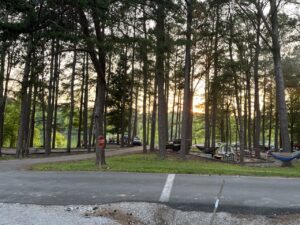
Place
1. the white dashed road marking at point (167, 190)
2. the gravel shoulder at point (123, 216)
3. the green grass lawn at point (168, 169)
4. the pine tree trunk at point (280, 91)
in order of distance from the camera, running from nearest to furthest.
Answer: the gravel shoulder at point (123, 216)
the white dashed road marking at point (167, 190)
the green grass lawn at point (168, 169)
the pine tree trunk at point (280, 91)

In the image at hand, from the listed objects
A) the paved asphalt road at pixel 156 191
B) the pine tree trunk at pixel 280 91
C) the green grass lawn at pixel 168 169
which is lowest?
the paved asphalt road at pixel 156 191

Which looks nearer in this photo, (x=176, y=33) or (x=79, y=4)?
(x=79, y=4)

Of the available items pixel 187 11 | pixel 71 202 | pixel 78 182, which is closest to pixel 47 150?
pixel 187 11

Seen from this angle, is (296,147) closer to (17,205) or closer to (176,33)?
(176,33)

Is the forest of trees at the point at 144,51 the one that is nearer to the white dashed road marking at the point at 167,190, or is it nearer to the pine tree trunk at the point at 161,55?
the pine tree trunk at the point at 161,55

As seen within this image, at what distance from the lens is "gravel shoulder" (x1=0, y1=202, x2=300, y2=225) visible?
6.84 metres

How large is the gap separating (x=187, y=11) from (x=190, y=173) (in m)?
10.7

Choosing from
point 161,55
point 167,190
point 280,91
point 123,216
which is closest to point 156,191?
point 167,190

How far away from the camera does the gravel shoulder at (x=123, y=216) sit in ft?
22.4

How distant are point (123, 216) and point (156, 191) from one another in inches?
80.5

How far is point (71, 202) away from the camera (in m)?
8.02

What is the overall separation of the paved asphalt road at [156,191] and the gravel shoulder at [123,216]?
316 millimetres

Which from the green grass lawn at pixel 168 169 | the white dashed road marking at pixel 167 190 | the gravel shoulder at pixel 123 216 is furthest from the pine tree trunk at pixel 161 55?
the gravel shoulder at pixel 123 216

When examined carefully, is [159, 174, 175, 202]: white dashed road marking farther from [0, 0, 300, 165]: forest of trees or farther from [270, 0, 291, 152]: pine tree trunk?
[270, 0, 291, 152]: pine tree trunk
